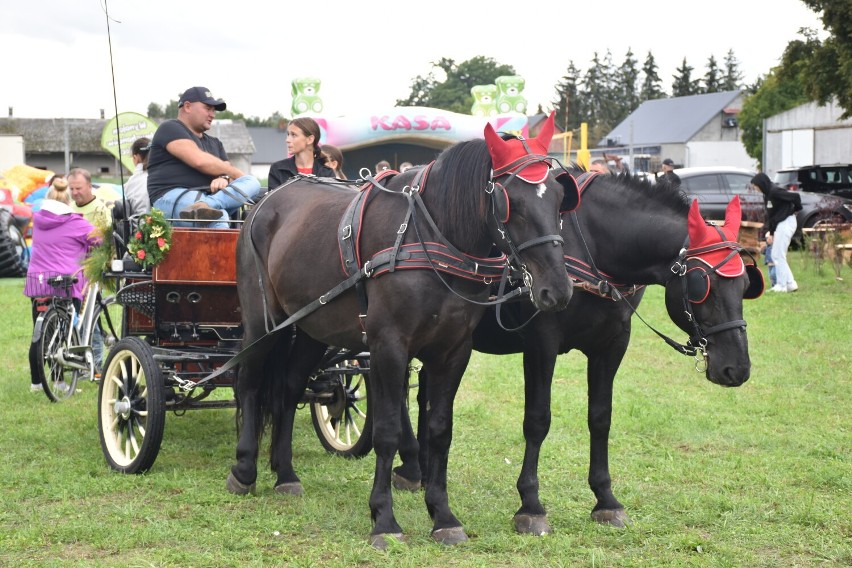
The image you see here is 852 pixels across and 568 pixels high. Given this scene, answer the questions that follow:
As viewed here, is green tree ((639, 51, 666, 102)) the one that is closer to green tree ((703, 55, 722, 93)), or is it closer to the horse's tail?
green tree ((703, 55, 722, 93))

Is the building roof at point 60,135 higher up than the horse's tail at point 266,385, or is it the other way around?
the building roof at point 60,135

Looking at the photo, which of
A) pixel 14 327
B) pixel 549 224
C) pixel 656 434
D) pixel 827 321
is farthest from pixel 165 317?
pixel 827 321

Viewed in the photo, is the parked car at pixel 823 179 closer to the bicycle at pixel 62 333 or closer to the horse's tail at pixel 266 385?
the bicycle at pixel 62 333

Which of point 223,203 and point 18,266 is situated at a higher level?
point 223,203

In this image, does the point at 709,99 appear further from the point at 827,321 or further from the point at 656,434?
the point at 656,434

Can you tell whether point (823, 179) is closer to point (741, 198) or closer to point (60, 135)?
point (741, 198)

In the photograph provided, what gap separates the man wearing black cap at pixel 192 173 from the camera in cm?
639

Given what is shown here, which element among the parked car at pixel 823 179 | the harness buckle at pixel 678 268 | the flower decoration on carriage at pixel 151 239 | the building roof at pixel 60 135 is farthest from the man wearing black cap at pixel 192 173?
the building roof at pixel 60 135

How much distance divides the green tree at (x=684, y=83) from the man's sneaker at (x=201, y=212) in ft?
298

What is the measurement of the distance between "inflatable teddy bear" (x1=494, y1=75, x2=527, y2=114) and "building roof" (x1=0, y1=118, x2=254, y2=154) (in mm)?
41744

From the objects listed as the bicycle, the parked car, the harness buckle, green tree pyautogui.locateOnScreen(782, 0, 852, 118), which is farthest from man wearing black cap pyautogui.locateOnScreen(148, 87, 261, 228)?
the parked car

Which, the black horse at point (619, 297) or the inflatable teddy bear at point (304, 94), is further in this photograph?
the inflatable teddy bear at point (304, 94)

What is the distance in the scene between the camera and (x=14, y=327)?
12.9 m

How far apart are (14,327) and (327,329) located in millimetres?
9212
